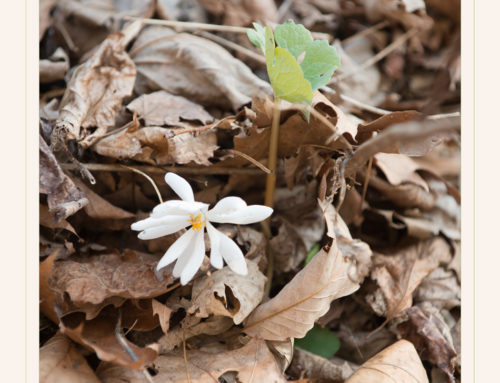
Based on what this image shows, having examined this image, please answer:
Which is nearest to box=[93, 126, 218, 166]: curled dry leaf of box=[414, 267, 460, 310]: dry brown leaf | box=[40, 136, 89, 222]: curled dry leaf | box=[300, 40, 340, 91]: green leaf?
box=[40, 136, 89, 222]: curled dry leaf

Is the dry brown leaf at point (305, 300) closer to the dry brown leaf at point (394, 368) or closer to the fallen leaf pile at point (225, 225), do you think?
the fallen leaf pile at point (225, 225)

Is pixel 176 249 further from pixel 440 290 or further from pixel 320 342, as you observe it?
pixel 440 290

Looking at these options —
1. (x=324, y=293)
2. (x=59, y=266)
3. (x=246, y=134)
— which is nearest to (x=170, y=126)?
(x=246, y=134)

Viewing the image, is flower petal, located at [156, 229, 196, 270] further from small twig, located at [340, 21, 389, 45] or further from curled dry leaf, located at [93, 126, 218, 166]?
small twig, located at [340, 21, 389, 45]

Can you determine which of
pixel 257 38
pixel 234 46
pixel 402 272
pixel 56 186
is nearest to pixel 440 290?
pixel 402 272

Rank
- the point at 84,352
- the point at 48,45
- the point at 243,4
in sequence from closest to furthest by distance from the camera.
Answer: the point at 84,352
the point at 48,45
the point at 243,4
